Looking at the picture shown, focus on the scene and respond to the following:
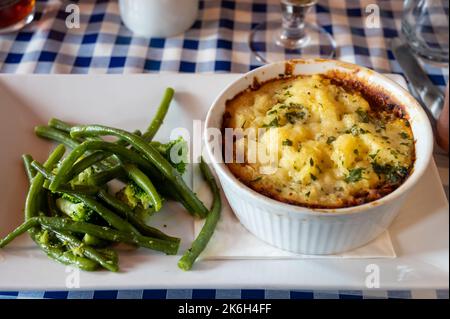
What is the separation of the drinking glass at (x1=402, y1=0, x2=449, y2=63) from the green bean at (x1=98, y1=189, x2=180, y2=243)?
174 centimetres

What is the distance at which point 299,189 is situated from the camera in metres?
1.73

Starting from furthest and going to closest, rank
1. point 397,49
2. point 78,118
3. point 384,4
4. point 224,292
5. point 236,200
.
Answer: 1. point 384,4
2. point 397,49
3. point 78,118
4. point 224,292
5. point 236,200

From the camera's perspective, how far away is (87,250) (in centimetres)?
180

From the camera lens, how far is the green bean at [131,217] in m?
1.90

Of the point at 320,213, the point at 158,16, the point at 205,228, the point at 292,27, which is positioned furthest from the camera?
the point at 292,27

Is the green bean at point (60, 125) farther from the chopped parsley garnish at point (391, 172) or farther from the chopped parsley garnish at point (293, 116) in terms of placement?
the chopped parsley garnish at point (391, 172)

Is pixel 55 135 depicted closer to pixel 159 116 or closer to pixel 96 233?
pixel 159 116

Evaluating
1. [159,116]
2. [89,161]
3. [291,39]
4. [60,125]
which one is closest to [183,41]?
[291,39]

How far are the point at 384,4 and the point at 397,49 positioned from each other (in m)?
0.48

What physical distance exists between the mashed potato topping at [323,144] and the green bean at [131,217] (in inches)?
13.5

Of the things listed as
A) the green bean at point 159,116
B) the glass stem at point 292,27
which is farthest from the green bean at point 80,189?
the glass stem at point 292,27

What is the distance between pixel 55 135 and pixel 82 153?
33 cm
